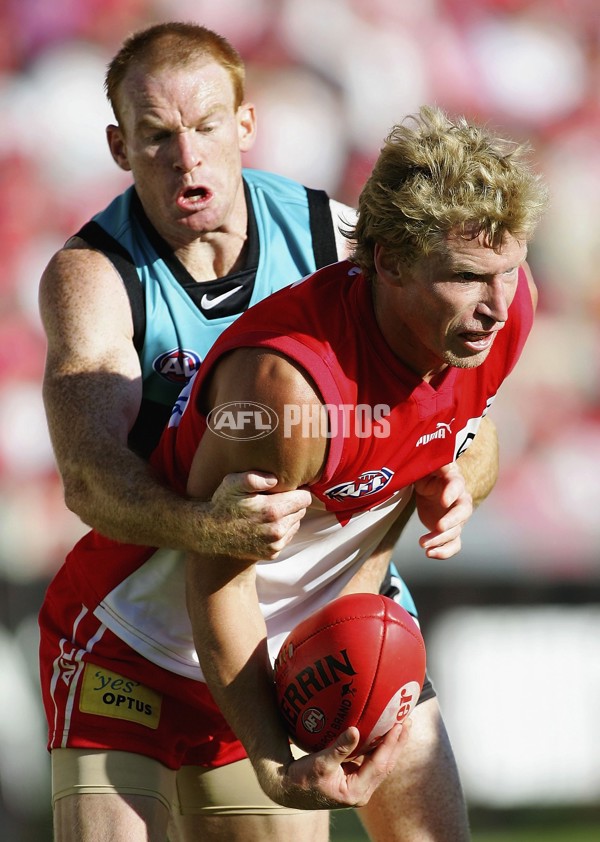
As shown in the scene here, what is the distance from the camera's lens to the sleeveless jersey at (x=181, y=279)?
147 inches

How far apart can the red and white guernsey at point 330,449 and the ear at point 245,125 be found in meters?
1.05

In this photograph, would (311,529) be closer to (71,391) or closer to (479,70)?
(71,391)

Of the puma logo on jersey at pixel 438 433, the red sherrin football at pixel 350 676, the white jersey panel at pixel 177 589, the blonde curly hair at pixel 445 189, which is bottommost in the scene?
the red sherrin football at pixel 350 676

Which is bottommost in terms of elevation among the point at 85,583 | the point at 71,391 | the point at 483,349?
the point at 85,583

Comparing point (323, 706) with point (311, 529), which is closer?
point (323, 706)

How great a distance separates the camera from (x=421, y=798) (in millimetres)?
3654

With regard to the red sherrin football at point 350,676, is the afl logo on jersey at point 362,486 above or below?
above

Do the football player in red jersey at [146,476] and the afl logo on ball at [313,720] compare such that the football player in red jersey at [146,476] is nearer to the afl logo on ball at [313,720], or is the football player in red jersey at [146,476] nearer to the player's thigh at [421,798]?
the player's thigh at [421,798]

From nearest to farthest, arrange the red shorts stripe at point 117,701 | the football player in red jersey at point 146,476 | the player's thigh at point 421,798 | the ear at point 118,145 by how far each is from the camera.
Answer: the football player in red jersey at point 146,476
the red shorts stripe at point 117,701
the player's thigh at point 421,798
the ear at point 118,145

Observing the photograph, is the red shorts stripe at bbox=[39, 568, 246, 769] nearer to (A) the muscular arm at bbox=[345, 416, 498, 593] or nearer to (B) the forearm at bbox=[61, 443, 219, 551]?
(B) the forearm at bbox=[61, 443, 219, 551]

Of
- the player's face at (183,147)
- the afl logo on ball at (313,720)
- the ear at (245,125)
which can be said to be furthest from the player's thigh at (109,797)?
the ear at (245,125)

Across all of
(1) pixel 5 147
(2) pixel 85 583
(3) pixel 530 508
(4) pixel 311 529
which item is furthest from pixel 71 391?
(3) pixel 530 508

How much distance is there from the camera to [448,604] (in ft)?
21.0

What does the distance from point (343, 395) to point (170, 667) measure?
1047mm
